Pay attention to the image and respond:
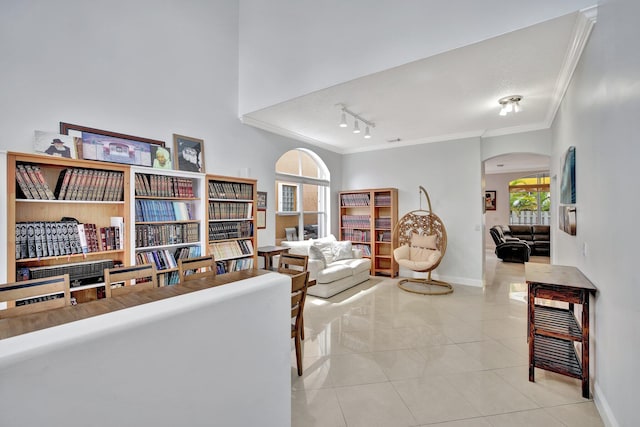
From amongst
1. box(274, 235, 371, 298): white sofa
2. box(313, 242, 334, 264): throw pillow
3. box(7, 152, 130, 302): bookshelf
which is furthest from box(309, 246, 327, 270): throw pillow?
box(7, 152, 130, 302): bookshelf

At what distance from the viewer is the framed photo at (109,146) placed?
9.11ft

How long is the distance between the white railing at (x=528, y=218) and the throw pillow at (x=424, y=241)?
752cm

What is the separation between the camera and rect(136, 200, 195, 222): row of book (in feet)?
10.1

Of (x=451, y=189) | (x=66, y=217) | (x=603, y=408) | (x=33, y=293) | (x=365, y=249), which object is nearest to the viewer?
(x=33, y=293)

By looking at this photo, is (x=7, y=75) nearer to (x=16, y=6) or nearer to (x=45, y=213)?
(x=16, y=6)

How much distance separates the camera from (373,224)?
20.2ft

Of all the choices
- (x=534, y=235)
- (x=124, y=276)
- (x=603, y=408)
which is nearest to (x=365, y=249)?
→ (x=603, y=408)

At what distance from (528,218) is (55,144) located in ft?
42.3

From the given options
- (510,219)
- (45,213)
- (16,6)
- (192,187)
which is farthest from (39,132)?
(510,219)

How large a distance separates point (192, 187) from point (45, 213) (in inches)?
54.0

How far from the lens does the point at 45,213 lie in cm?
262

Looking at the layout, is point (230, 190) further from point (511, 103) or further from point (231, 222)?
point (511, 103)

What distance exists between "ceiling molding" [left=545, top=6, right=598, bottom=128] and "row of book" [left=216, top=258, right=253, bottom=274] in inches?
Answer: 159

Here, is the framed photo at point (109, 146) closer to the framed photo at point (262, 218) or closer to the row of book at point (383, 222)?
the framed photo at point (262, 218)
